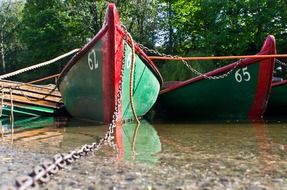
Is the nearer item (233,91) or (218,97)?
(233,91)

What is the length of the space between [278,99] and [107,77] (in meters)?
5.09

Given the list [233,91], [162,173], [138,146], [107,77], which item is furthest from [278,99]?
[162,173]

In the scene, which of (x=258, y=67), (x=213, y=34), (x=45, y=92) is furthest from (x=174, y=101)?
(x=213, y=34)

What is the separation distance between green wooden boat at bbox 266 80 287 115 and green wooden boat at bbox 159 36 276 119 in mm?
1419

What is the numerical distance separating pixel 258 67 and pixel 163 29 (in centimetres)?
2020

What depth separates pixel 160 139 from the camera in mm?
5945

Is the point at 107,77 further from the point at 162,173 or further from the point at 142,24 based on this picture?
the point at 142,24

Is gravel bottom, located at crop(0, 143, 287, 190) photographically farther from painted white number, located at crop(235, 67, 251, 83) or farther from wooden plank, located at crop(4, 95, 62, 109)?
wooden plank, located at crop(4, 95, 62, 109)

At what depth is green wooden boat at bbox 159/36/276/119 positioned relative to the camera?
916 cm

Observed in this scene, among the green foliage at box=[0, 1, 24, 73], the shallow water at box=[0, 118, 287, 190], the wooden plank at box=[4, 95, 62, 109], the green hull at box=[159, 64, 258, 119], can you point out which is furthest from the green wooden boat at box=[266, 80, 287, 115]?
the green foliage at box=[0, 1, 24, 73]

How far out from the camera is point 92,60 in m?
7.93

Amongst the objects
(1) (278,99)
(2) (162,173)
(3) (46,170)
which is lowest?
(2) (162,173)

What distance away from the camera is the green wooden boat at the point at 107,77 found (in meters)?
7.45

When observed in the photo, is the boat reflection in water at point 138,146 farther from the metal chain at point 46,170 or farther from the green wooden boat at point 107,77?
the green wooden boat at point 107,77
